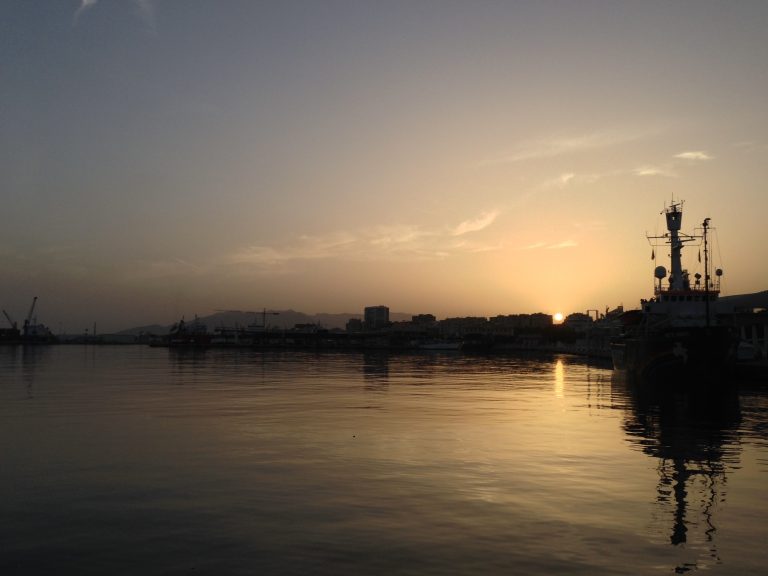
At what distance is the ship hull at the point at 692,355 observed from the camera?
56625 mm

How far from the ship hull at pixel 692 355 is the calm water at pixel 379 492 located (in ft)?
63.5

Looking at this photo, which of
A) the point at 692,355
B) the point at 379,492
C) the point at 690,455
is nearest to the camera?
the point at 379,492

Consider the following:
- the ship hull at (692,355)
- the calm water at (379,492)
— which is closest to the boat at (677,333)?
the ship hull at (692,355)

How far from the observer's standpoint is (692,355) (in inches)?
2245

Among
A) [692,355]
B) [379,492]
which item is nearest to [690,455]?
[379,492]

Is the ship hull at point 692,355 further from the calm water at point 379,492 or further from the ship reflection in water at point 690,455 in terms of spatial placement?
the calm water at point 379,492

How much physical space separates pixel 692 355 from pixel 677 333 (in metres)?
2.35

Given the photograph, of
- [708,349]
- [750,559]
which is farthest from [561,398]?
[750,559]

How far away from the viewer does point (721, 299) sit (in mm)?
120688

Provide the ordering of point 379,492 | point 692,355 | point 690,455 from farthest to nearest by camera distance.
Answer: point 692,355 < point 690,455 < point 379,492

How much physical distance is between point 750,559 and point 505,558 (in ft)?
16.7

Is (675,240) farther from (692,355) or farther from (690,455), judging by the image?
(690,455)

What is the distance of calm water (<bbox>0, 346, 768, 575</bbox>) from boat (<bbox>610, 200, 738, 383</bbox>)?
19.5 m

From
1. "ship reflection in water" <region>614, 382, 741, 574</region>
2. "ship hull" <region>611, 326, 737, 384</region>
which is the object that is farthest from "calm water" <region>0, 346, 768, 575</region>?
"ship hull" <region>611, 326, 737, 384</region>
